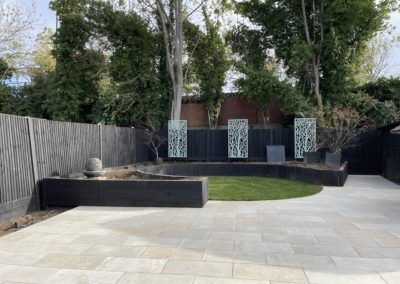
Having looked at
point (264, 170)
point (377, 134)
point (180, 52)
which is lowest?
point (264, 170)

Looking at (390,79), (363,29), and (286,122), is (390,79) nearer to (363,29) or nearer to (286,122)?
(363,29)

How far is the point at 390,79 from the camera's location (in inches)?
598

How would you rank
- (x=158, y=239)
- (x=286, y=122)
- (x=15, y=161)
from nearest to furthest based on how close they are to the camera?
(x=158, y=239) < (x=15, y=161) < (x=286, y=122)

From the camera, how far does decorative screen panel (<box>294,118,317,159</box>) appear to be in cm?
1280

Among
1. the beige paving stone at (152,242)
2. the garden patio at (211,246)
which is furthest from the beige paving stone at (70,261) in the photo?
the beige paving stone at (152,242)

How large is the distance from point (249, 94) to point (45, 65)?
578 inches

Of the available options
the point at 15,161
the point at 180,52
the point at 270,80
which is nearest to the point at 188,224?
the point at 15,161

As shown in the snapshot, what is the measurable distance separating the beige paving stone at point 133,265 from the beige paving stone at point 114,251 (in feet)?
0.45

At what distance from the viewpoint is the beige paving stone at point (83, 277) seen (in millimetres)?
3008

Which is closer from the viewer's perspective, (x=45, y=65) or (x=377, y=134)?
(x=377, y=134)

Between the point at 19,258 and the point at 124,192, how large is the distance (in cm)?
288

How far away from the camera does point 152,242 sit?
415cm

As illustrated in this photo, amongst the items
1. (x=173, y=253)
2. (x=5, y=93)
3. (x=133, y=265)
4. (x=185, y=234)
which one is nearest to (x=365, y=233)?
(x=185, y=234)

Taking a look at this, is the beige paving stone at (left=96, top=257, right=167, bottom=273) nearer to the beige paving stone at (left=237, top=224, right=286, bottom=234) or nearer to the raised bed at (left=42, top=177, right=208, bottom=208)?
the beige paving stone at (left=237, top=224, right=286, bottom=234)
